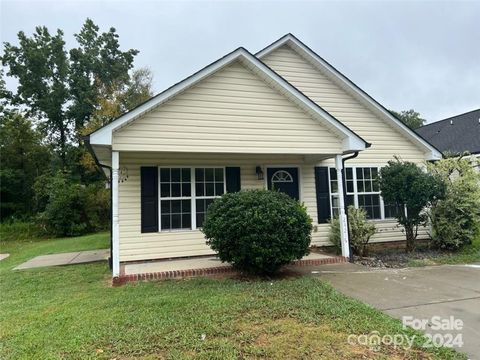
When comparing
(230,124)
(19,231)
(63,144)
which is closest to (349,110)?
(230,124)

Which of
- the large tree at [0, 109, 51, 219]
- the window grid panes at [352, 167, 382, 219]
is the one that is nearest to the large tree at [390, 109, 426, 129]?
the window grid panes at [352, 167, 382, 219]

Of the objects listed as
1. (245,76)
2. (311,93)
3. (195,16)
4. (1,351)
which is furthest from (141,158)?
(195,16)

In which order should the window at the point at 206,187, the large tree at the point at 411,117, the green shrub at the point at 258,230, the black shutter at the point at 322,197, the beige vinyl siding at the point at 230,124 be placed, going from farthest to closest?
the large tree at the point at 411,117
the black shutter at the point at 322,197
the window at the point at 206,187
the beige vinyl siding at the point at 230,124
the green shrub at the point at 258,230

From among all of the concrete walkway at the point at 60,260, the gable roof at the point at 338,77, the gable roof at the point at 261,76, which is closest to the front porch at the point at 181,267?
the gable roof at the point at 261,76

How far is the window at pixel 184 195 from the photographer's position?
8023 mm

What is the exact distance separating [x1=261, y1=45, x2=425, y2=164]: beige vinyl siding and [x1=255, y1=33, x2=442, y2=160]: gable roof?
4.4 inches

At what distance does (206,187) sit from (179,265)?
2.16 metres

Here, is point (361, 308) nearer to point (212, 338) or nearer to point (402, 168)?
point (212, 338)

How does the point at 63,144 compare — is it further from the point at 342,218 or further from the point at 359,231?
the point at 359,231

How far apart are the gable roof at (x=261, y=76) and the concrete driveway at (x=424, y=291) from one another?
296cm

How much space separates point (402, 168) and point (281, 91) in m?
3.80

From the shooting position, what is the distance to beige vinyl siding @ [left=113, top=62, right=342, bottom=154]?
6.55 metres

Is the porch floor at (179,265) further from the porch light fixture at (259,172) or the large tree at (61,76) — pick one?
the large tree at (61,76)

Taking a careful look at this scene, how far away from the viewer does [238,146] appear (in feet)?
23.2
